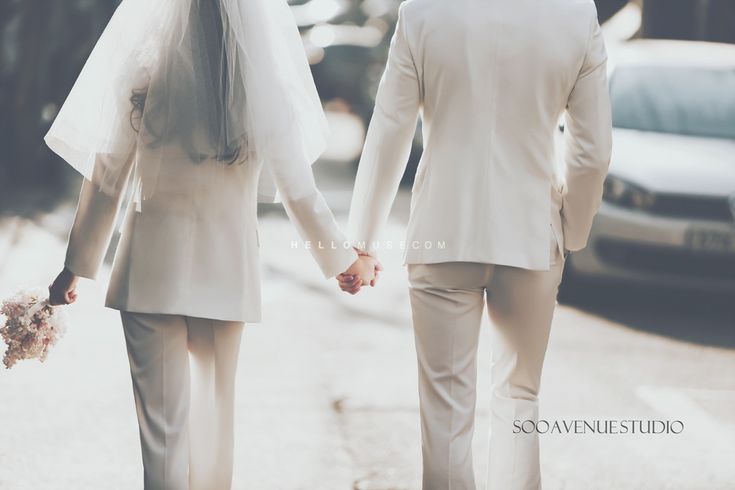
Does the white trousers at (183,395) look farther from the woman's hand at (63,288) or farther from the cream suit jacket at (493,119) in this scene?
the cream suit jacket at (493,119)

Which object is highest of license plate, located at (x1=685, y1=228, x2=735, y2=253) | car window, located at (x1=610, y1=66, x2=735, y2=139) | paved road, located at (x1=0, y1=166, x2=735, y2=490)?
car window, located at (x1=610, y1=66, x2=735, y2=139)

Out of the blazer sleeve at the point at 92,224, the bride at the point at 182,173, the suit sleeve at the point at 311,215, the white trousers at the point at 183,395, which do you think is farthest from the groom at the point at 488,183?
the blazer sleeve at the point at 92,224

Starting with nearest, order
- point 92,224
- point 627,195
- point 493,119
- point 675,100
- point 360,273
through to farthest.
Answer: point 92,224, point 493,119, point 360,273, point 627,195, point 675,100

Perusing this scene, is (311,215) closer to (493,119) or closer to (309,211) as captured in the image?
(309,211)

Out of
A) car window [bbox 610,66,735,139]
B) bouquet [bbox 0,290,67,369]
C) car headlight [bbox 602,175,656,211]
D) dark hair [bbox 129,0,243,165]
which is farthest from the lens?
car window [bbox 610,66,735,139]

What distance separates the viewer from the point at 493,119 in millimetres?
3607

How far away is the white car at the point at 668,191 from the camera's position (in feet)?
25.9

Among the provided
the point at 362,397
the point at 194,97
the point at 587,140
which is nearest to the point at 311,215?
the point at 194,97

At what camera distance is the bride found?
3.27m

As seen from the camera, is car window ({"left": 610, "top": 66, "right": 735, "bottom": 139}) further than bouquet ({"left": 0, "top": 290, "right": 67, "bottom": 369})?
Yes

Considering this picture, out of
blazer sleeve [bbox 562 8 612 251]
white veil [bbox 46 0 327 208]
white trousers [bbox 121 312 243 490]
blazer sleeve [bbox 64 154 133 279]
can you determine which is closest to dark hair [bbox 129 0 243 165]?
white veil [bbox 46 0 327 208]

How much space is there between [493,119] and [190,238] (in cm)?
102

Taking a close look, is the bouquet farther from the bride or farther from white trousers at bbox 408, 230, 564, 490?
white trousers at bbox 408, 230, 564, 490

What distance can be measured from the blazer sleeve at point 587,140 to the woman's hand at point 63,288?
1.62 metres
